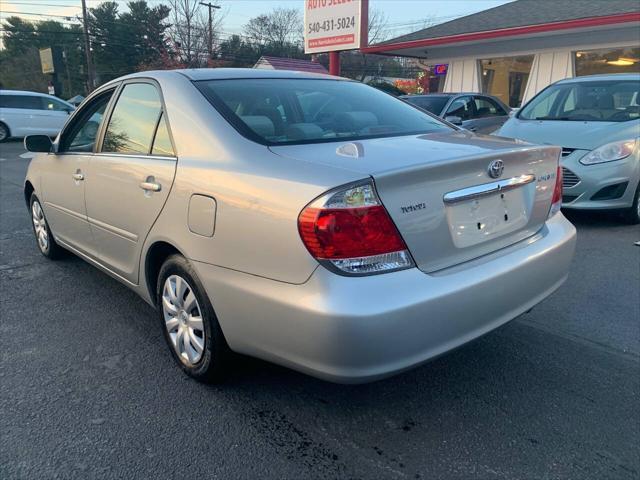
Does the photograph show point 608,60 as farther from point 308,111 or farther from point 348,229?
point 348,229

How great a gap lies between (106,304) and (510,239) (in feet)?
9.10

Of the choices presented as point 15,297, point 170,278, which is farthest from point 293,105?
point 15,297

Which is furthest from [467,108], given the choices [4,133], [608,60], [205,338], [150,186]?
[4,133]

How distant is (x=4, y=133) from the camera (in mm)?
18375

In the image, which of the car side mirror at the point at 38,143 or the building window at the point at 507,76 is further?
the building window at the point at 507,76

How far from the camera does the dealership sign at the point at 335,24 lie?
15.6 m

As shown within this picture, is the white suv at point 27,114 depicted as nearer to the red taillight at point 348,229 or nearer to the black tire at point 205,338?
the black tire at point 205,338

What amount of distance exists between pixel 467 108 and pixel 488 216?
7.85m

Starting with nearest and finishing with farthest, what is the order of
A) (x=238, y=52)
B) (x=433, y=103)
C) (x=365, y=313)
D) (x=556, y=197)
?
(x=365, y=313) → (x=556, y=197) → (x=433, y=103) → (x=238, y=52)

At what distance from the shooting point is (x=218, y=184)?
91.7 inches

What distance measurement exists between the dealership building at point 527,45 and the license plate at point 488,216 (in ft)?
38.6

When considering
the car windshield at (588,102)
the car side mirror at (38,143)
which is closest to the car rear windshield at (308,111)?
the car side mirror at (38,143)

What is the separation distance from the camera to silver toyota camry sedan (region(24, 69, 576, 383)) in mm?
1971

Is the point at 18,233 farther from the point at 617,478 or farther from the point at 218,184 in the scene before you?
the point at 617,478
